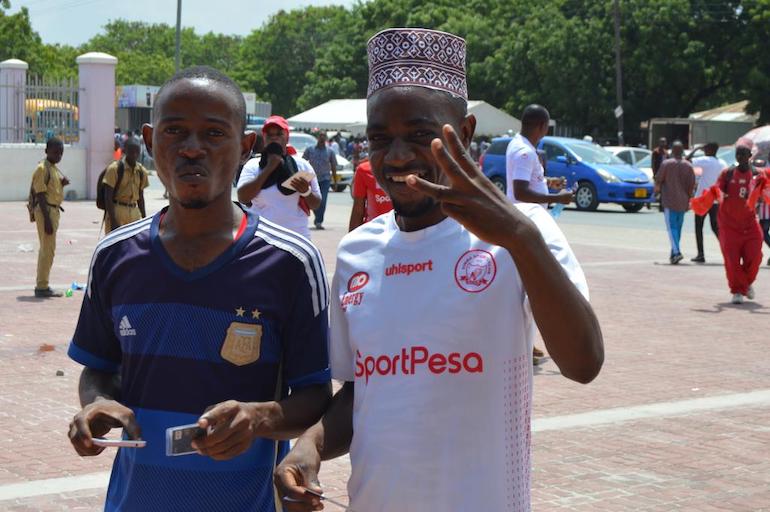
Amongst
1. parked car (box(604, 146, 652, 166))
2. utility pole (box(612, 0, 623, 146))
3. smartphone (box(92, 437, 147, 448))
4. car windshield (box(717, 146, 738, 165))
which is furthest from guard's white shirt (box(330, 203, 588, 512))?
utility pole (box(612, 0, 623, 146))

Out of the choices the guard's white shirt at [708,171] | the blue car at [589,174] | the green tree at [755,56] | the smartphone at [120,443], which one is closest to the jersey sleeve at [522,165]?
the smartphone at [120,443]

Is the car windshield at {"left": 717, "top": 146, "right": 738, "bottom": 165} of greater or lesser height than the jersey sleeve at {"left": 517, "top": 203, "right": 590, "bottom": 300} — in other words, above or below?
above

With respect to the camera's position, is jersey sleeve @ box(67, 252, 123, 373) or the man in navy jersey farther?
jersey sleeve @ box(67, 252, 123, 373)

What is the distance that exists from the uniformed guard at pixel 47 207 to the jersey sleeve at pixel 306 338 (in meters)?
11.0

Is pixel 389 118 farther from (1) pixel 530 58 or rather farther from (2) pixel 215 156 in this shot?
(1) pixel 530 58

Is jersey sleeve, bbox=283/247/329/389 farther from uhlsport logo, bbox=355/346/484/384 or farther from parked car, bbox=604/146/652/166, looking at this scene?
parked car, bbox=604/146/652/166

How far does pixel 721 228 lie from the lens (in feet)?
47.2

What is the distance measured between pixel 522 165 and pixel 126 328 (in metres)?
6.94

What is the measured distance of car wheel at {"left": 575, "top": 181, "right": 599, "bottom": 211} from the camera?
2880 cm

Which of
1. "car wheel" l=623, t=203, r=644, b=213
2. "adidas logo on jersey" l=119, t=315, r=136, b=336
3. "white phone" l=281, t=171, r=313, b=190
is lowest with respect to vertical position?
"car wheel" l=623, t=203, r=644, b=213

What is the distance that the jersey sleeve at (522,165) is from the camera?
940cm

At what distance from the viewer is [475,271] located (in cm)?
249

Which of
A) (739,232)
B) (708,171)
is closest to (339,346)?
(739,232)

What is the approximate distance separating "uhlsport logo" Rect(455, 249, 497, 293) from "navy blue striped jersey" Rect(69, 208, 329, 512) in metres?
0.41
